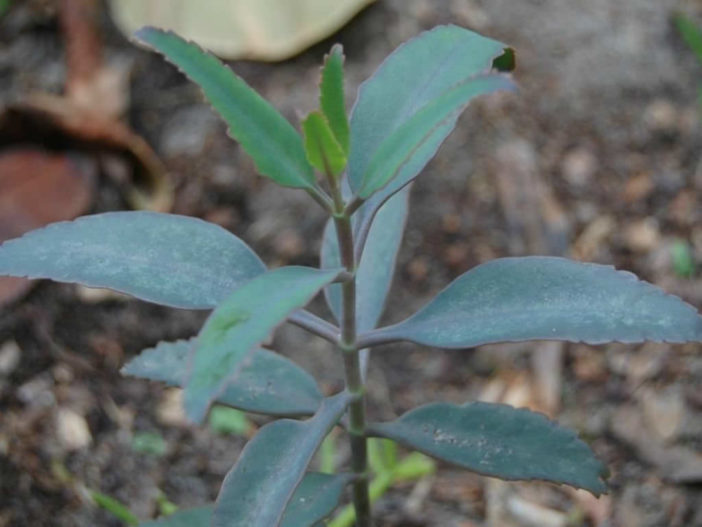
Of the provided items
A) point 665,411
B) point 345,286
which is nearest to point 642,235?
point 665,411

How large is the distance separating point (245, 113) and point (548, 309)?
0.26 metres

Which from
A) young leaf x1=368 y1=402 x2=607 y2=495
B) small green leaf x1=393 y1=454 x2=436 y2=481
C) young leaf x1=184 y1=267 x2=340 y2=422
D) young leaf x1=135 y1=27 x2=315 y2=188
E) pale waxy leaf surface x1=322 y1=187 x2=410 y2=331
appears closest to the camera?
young leaf x1=184 y1=267 x2=340 y2=422

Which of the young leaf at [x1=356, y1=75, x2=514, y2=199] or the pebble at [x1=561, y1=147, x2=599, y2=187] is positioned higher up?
the young leaf at [x1=356, y1=75, x2=514, y2=199]

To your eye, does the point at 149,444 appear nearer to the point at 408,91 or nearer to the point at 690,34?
the point at 408,91

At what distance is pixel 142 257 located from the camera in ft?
2.48

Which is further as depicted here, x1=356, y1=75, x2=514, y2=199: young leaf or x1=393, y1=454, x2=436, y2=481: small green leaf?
x1=393, y1=454, x2=436, y2=481: small green leaf

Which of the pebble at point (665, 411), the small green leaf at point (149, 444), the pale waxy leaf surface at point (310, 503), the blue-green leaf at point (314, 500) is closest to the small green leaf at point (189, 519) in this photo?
the pale waxy leaf surface at point (310, 503)

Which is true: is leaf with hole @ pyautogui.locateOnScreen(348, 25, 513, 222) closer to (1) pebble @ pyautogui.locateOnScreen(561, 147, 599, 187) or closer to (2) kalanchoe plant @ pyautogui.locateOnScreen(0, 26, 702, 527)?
(2) kalanchoe plant @ pyautogui.locateOnScreen(0, 26, 702, 527)

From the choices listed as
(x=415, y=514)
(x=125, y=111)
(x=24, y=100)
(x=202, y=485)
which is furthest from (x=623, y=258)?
(x=24, y=100)

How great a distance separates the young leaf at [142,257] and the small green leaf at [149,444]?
0.66 metres

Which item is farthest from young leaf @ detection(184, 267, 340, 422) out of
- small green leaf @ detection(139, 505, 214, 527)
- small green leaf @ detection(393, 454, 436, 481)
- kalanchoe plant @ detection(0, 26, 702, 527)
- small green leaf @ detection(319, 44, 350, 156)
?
small green leaf @ detection(393, 454, 436, 481)

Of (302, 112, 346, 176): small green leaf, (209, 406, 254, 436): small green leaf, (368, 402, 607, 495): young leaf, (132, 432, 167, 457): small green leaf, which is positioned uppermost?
(302, 112, 346, 176): small green leaf

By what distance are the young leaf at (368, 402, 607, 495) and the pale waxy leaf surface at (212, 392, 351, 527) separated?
0.34ft

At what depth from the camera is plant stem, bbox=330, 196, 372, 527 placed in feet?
2.39
